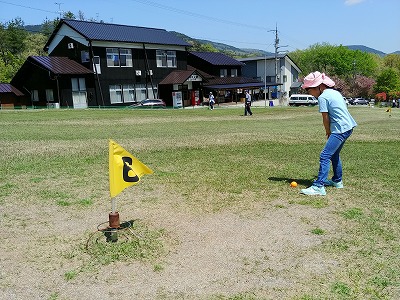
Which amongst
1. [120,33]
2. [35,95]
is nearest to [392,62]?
[120,33]

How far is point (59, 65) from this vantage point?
115 ft

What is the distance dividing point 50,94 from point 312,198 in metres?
34.8

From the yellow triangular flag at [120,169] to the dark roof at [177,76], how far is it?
38.4 m

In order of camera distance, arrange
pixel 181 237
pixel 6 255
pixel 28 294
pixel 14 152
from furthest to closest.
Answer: pixel 14 152, pixel 181 237, pixel 6 255, pixel 28 294

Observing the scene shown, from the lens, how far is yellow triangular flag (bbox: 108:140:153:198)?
13.7ft

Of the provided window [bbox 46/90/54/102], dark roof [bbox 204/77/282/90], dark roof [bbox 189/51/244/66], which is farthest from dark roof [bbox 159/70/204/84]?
window [bbox 46/90/54/102]

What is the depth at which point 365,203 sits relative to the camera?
554cm

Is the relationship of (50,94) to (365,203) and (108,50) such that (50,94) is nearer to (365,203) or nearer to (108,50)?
(108,50)

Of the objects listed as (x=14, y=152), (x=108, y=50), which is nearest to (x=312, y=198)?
(x=14, y=152)

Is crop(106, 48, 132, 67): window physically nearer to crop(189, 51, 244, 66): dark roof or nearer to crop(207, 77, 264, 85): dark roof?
crop(207, 77, 264, 85): dark roof

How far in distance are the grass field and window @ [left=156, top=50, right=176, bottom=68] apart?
35476mm

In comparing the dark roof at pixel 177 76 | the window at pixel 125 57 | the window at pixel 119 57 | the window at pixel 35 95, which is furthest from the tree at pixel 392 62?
the window at pixel 35 95

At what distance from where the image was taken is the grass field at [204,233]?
3447mm

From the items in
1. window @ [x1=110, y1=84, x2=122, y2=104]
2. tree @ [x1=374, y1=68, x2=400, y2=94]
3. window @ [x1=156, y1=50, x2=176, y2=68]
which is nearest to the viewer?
window @ [x1=110, y1=84, x2=122, y2=104]
